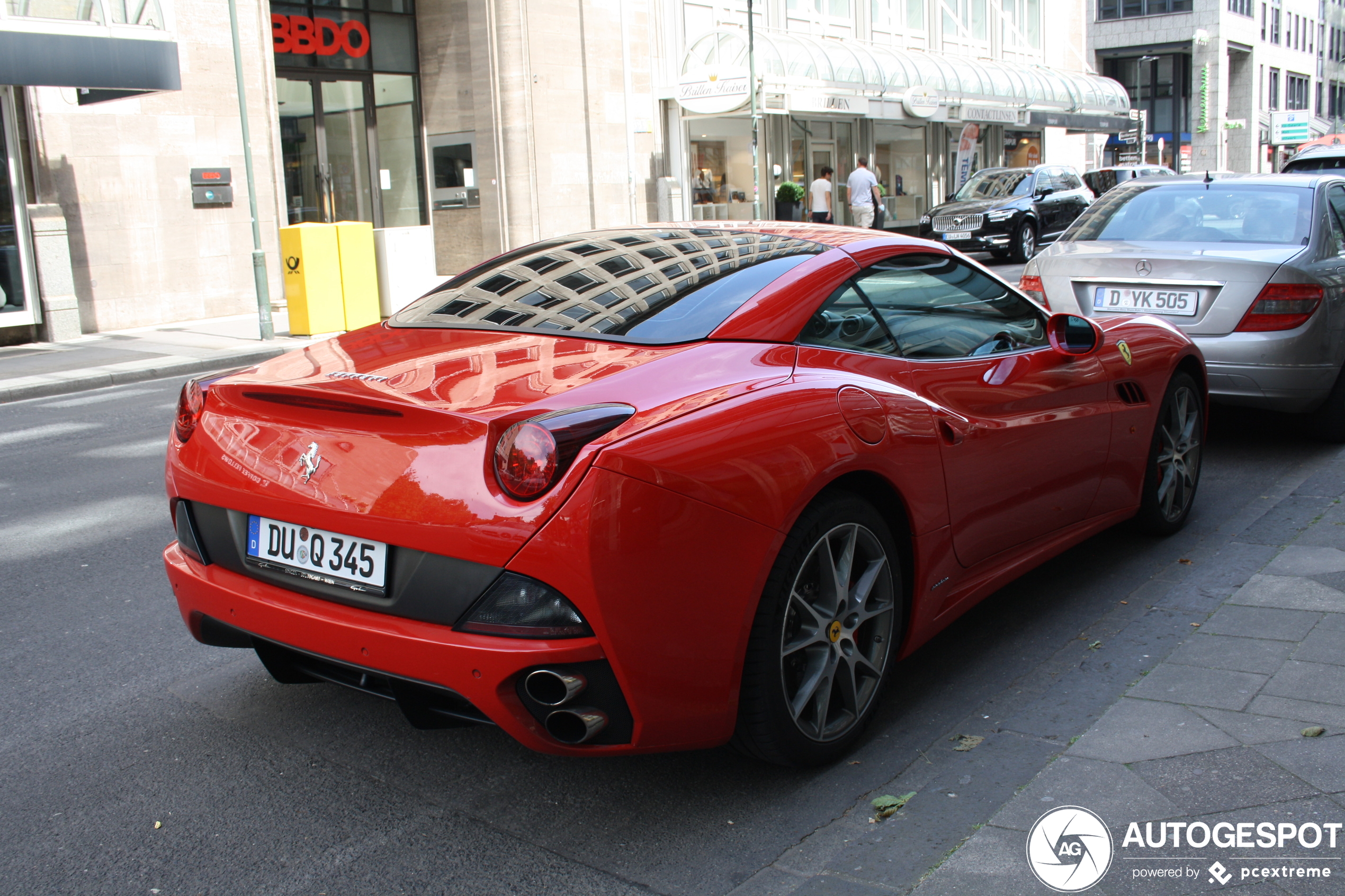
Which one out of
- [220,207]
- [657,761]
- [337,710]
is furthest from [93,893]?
[220,207]

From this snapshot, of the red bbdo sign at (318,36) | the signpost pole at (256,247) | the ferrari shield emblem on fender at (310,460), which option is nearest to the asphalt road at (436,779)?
the ferrari shield emblem on fender at (310,460)

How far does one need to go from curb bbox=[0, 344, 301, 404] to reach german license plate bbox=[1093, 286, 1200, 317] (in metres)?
8.11

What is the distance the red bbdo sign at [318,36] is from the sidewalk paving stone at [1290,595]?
21992mm

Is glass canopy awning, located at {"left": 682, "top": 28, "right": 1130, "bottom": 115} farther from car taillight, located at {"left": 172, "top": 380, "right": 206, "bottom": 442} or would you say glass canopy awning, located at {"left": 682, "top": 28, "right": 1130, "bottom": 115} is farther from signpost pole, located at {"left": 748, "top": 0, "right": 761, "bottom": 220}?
car taillight, located at {"left": 172, "top": 380, "right": 206, "bottom": 442}

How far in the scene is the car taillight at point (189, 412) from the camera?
3.33m

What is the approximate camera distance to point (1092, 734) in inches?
127

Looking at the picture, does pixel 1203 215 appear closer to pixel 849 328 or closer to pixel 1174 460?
pixel 1174 460

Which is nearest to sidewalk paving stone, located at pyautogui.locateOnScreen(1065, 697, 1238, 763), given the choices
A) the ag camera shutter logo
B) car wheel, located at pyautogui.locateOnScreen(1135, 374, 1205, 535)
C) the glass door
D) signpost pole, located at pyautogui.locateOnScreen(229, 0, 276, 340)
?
the ag camera shutter logo

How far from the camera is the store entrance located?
2356cm

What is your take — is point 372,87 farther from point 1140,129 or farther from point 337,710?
point 1140,129

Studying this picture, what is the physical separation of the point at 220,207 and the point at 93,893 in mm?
17304

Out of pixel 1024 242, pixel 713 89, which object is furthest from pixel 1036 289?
pixel 713 89

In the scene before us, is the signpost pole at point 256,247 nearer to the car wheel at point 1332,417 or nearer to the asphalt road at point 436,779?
the asphalt road at point 436,779

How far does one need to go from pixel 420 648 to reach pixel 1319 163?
1816 centimetres
